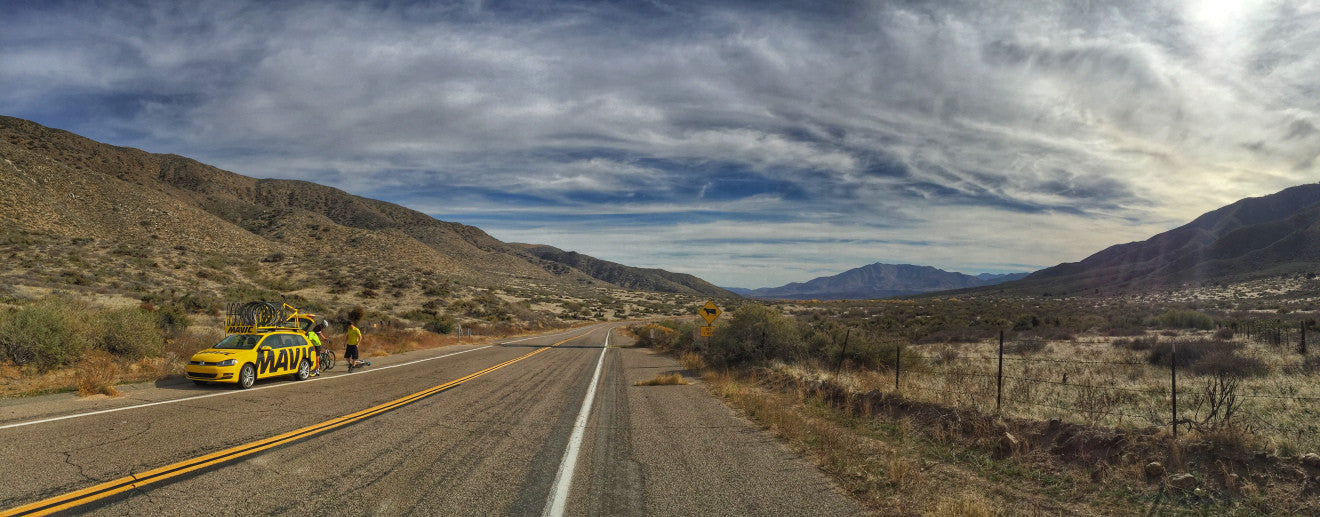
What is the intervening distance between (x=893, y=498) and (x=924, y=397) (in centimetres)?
525

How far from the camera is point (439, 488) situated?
18.1ft

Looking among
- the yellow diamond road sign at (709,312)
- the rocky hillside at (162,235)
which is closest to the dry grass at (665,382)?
the yellow diamond road sign at (709,312)

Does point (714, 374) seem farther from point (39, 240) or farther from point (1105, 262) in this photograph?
point (1105, 262)

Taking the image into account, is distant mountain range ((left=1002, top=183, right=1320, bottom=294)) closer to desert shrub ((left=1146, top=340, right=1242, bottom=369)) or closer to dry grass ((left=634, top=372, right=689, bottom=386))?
desert shrub ((left=1146, top=340, right=1242, bottom=369))

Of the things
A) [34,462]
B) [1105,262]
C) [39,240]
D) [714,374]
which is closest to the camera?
[34,462]

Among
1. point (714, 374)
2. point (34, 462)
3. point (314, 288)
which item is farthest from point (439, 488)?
point (314, 288)

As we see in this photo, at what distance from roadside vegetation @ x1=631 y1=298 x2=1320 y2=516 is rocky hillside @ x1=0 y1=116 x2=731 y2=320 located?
34.1 meters

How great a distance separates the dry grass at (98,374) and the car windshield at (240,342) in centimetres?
182

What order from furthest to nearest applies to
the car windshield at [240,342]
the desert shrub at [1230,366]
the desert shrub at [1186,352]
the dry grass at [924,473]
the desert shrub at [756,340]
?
the desert shrub at [756,340]
the desert shrub at [1186,352]
the desert shrub at [1230,366]
the car windshield at [240,342]
the dry grass at [924,473]

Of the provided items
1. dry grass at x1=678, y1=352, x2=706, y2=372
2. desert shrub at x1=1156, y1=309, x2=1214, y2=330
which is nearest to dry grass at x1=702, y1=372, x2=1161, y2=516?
dry grass at x1=678, y1=352, x2=706, y2=372

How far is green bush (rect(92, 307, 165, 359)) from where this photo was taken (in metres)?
13.3

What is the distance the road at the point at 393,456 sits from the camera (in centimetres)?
516

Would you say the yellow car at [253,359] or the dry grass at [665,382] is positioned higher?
the yellow car at [253,359]

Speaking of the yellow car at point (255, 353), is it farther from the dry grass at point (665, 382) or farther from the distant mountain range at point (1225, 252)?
the distant mountain range at point (1225, 252)
